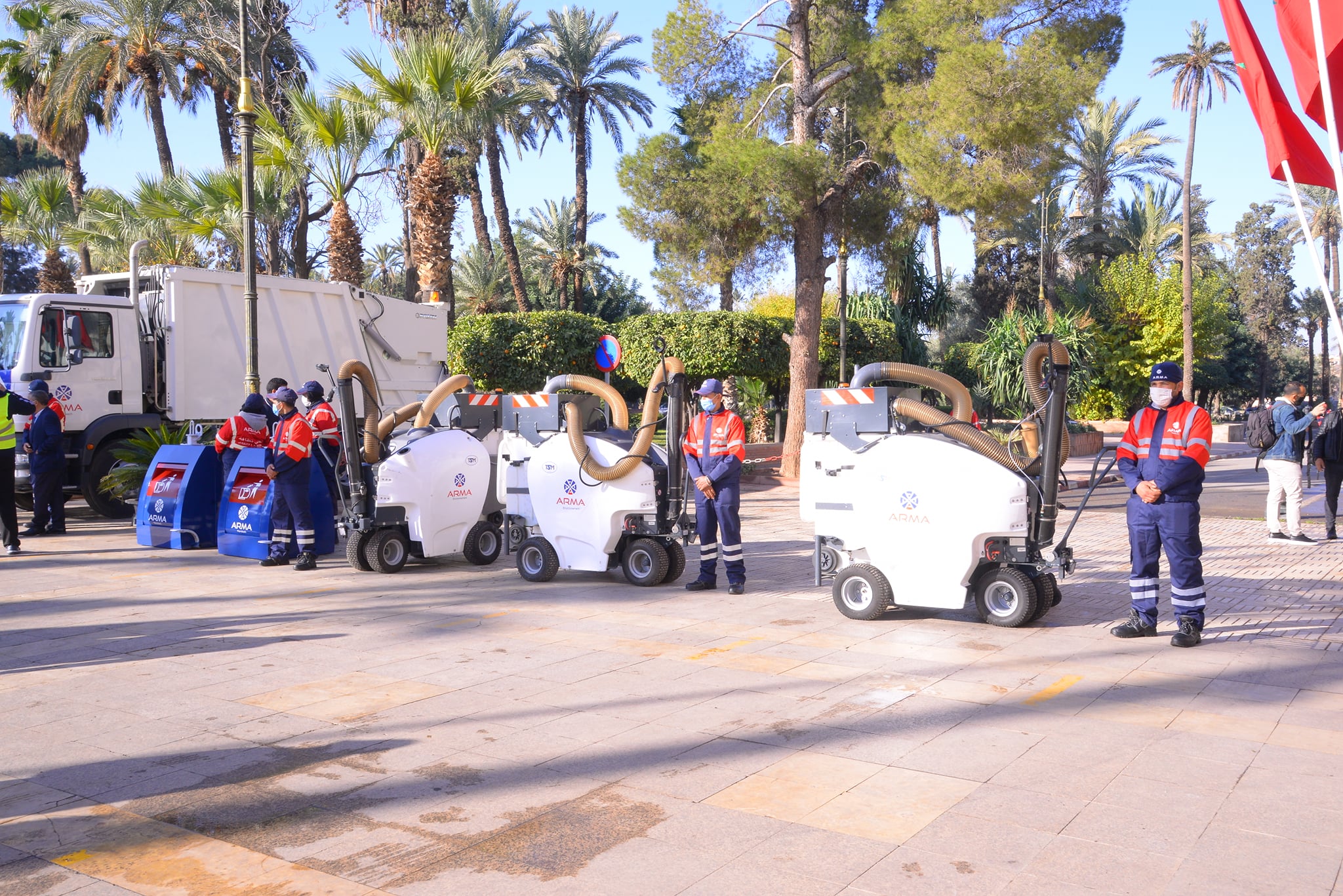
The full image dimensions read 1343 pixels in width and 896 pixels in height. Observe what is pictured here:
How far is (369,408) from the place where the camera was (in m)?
10.9

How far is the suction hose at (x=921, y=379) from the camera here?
27.1ft

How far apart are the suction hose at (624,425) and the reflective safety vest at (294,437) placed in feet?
8.32

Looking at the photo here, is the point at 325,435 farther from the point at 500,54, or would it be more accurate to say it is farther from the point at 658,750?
the point at 500,54

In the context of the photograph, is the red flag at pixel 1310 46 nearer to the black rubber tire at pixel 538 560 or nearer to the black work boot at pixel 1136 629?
the black work boot at pixel 1136 629

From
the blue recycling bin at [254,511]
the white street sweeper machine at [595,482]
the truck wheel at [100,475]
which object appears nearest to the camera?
the white street sweeper machine at [595,482]

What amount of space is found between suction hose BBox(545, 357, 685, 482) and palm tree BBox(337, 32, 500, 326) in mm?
11863

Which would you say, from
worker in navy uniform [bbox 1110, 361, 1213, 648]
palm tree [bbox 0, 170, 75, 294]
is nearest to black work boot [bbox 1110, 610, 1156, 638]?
worker in navy uniform [bbox 1110, 361, 1213, 648]

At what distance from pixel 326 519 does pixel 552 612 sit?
13.3 feet

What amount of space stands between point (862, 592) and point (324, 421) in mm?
5706

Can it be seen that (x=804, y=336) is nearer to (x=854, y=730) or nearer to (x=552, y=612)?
(x=552, y=612)

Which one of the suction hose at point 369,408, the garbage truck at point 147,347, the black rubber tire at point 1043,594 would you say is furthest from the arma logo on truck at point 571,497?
the garbage truck at point 147,347

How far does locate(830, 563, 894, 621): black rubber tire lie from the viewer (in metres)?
7.96

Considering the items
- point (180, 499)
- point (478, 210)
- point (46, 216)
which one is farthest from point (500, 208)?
point (180, 499)

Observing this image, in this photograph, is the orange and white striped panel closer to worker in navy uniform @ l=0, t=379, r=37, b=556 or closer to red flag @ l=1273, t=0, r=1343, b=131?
red flag @ l=1273, t=0, r=1343, b=131
